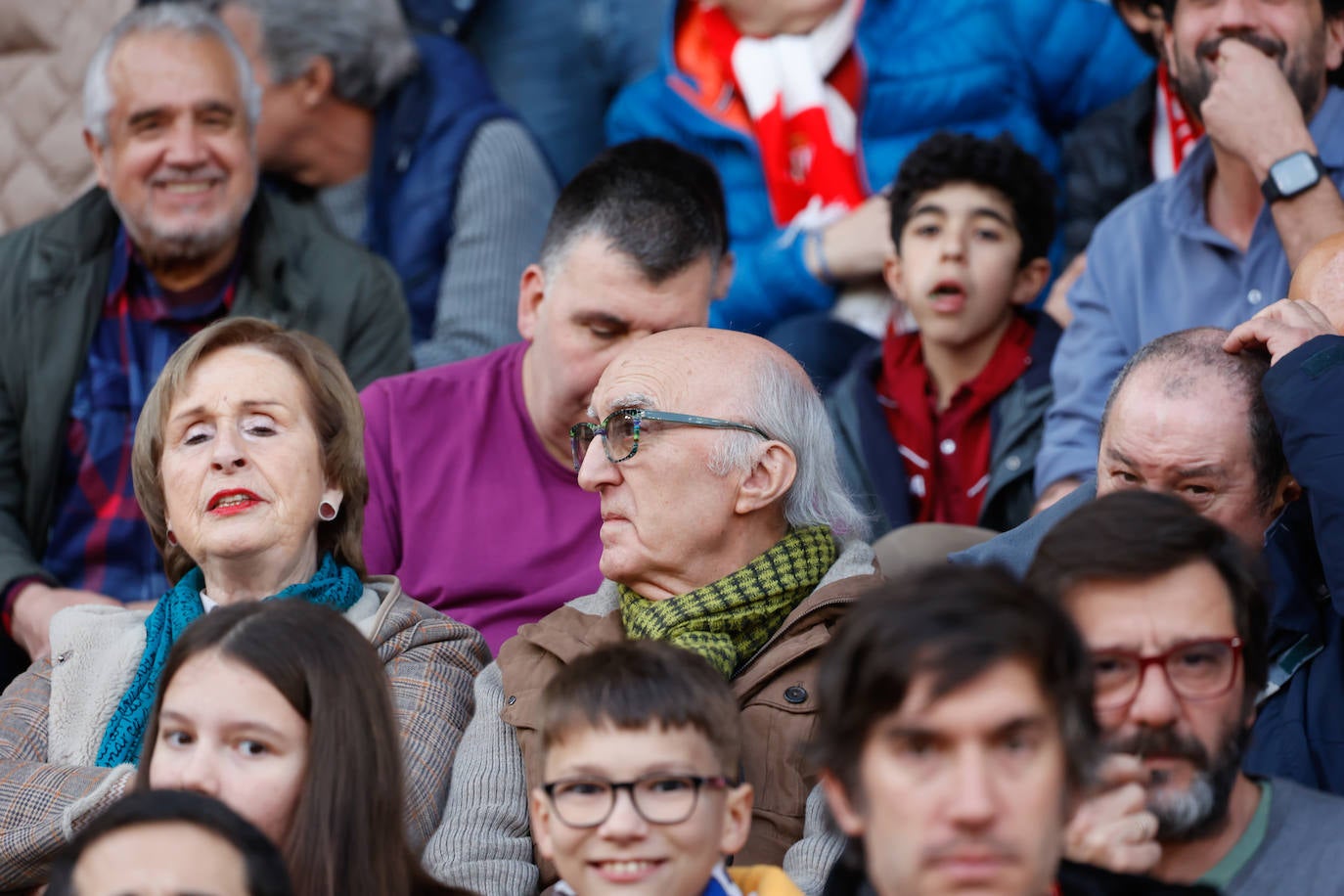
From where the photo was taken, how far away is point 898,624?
73.4 inches

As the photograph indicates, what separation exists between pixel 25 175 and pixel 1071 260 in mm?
3233

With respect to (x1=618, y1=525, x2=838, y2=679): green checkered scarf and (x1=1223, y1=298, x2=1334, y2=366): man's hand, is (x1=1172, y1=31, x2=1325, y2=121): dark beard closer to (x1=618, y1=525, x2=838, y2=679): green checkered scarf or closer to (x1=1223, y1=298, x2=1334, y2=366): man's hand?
(x1=1223, y1=298, x2=1334, y2=366): man's hand

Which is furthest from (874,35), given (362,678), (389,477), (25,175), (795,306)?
(362,678)

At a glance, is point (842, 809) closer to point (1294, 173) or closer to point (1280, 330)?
point (1280, 330)

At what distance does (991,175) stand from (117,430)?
2.24 m

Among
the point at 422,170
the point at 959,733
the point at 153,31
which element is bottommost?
the point at 959,733

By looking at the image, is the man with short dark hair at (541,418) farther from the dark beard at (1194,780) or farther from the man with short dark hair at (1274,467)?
the dark beard at (1194,780)

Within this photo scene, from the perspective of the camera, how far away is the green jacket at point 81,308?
13.6 ft

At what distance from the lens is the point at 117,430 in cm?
424

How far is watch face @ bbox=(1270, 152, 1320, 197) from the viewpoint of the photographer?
3.55 meters

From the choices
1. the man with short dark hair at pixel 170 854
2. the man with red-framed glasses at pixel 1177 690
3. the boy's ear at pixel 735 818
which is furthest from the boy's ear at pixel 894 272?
the man with short dark hair at pixel 170 854

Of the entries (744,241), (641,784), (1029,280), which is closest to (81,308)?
(744,241)

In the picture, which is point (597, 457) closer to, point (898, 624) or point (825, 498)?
point (825, 498)

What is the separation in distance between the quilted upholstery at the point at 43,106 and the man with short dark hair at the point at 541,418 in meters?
2.11
